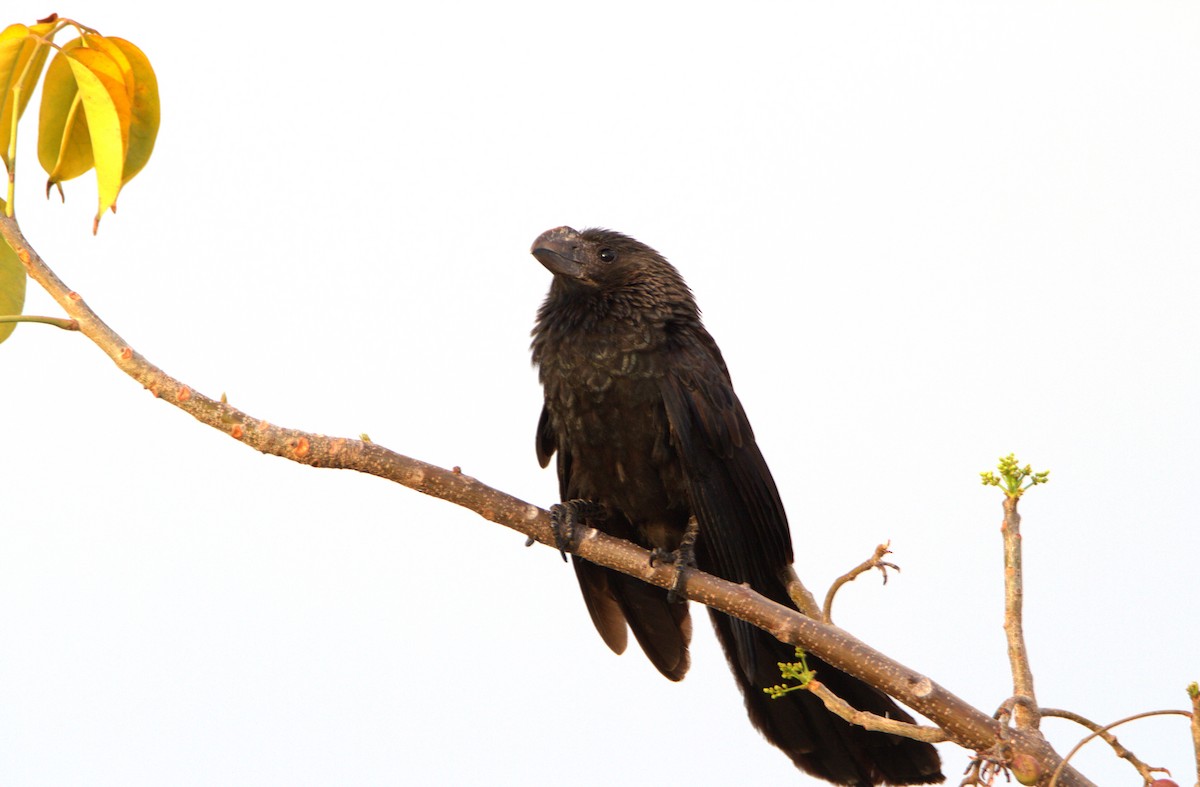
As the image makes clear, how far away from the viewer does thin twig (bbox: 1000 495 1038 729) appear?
2.01 m

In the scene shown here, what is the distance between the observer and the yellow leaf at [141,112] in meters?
2.07

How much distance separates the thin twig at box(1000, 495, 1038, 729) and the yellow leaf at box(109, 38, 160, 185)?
169 cm

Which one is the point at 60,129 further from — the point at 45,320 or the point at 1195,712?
the point at 1195,712

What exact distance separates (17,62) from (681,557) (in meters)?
1.85

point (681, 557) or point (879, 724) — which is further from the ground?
point (681, 557)

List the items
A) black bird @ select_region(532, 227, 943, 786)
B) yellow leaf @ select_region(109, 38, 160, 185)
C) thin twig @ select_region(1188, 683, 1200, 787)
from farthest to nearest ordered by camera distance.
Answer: black bird @ select_region(532, 227, 943, 786)
yellow leaf @ select_region(109, 38, 160, 185)
thin twig @ select_region(1188, 683, 1200, 787)

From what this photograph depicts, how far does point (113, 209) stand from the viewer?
1.91 metres

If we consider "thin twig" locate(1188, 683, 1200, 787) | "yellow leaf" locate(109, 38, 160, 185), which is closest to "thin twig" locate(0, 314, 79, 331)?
"yellow leaf" locate(109, 38, 160, 185)

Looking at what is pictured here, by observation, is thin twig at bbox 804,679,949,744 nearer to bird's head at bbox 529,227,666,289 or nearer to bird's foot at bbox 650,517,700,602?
bird's foot at bbox 650,517,700,602

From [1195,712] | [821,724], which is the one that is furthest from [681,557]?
[1195,712]

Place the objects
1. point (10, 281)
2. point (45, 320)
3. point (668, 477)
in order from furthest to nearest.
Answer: point (668, 477), point (10, 281), point (45, 320)

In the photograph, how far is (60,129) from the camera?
7.00ft

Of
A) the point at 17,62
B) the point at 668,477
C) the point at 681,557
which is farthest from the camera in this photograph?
the point at 668,477

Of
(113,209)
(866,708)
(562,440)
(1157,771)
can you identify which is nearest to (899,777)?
(866,708)
